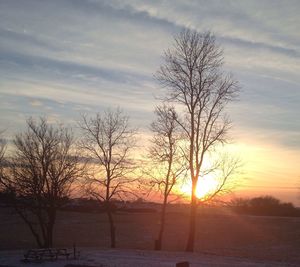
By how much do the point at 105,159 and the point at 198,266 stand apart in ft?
61.6

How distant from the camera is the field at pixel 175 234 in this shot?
4972cm

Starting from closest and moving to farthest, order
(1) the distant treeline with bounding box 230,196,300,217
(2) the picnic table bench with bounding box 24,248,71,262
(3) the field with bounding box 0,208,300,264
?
(2) the picnic table bench with bounding box 24,248,71,262
(3) the field with bounding box 0,208,300,264
(1) the distant treeline with bounding box 230,196,300,217

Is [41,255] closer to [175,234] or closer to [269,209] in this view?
[175,234]

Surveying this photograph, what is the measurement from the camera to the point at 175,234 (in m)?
65.0

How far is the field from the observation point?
49.7 meters

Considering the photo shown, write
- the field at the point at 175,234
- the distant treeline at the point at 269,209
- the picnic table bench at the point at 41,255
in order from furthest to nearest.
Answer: the distant treeline at the point at 269,209 < the field at the point at 175,234 < the picnic table bench at the point at 41,255

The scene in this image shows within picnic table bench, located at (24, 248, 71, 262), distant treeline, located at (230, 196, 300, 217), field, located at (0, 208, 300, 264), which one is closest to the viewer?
picnic table bench, located at (24, 248, 71, 262)

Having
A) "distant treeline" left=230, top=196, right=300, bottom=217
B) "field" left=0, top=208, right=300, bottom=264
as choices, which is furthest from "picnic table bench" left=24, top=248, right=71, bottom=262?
"distant treeline" left=230, top=196, right=300, bottom=217

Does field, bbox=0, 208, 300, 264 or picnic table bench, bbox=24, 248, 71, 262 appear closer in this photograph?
picnic table bench, bbox=24, 248, 71, 262

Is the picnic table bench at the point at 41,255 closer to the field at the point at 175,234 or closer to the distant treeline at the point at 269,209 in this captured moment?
the field at the point at 175,234

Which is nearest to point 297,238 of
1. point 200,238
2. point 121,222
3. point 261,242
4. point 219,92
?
point 261,242

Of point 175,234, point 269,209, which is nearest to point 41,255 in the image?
point 175,234

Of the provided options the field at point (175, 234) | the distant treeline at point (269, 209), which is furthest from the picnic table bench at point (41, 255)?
the distant treeline at point (269, 209)

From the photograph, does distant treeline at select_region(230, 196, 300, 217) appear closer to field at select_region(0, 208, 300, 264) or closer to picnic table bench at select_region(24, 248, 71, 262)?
field at select_region(0, 208, 300, 264)
